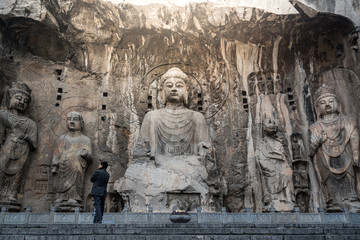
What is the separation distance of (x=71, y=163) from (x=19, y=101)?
6.40 feet

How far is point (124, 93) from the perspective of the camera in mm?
10141

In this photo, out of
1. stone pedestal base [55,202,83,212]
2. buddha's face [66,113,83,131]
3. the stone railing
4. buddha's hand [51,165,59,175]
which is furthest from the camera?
buddha's face [66,113,83,131]

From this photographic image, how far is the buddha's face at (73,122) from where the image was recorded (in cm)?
912

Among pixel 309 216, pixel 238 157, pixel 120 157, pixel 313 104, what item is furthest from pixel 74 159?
pixel 313 104

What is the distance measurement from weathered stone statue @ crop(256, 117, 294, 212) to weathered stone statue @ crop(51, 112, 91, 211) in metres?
3.95

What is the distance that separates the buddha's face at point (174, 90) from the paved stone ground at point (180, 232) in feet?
15.1

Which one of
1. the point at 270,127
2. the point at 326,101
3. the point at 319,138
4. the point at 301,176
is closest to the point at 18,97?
the point at 270,127

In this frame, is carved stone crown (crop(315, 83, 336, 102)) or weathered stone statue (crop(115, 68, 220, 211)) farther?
carved stone crown (crop(315, 83, 336, 102))

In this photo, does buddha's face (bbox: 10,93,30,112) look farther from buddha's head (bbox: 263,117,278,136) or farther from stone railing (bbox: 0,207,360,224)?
buddha's head (bbox: 263,117,278,136)

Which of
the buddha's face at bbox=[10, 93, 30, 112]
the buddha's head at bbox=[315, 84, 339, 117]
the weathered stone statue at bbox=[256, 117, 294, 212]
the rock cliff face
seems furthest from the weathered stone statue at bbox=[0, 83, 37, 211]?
the buddha's head at bbox=[315, 84, 339, 117]

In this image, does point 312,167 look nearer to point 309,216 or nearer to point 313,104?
point 313,104

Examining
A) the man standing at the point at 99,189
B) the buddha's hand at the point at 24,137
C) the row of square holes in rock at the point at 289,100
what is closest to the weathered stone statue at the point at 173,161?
the row of square holes in rock at the point at 289,100

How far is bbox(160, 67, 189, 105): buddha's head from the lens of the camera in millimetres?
9445

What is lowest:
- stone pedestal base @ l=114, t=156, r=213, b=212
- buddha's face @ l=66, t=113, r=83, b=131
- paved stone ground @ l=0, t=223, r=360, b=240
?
paved stone ground @ l=0, t=223, r=360, b=240
